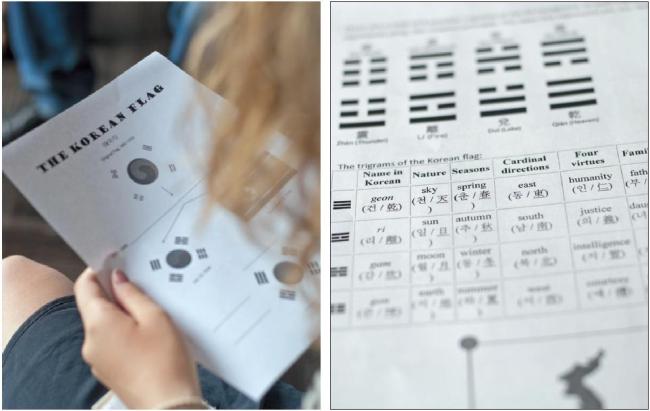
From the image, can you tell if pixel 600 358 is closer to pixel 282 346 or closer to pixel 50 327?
pixel 282 346

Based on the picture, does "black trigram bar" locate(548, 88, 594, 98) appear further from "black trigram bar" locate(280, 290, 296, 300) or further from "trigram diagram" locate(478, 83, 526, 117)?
"black trigram bar" locate(280, 290, 296, 300)

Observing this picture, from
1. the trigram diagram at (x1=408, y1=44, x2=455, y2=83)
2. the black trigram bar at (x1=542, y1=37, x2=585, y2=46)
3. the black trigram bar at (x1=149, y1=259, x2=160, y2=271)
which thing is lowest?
the black trigram bar at (x1=149, y1=259, x2=160, y2=271)

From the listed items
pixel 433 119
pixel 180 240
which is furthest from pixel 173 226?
pixel 433 119

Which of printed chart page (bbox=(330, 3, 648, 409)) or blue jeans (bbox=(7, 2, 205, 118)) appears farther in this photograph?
blue jeans (bbox=(7, 2, 205, 118))

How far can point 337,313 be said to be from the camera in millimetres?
274

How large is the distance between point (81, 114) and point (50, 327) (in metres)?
0.09

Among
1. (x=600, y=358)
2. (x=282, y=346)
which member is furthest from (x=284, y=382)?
(x=600, y=358)

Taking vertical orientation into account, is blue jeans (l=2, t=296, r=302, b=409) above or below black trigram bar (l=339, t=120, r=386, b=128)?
below

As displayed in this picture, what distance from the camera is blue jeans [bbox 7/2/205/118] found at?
0.37 m

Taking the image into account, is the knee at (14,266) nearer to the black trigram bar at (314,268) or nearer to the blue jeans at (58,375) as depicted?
the blue jeans at (58,375)

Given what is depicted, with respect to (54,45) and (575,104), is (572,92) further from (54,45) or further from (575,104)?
(54,45)

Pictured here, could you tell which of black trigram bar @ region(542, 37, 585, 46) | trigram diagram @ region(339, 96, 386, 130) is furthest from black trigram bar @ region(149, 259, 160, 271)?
black trigram bar @ region(542, 37, 585, 46)

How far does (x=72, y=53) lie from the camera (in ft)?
1.37

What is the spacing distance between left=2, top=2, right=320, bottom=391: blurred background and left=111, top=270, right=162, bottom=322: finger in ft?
0.06
